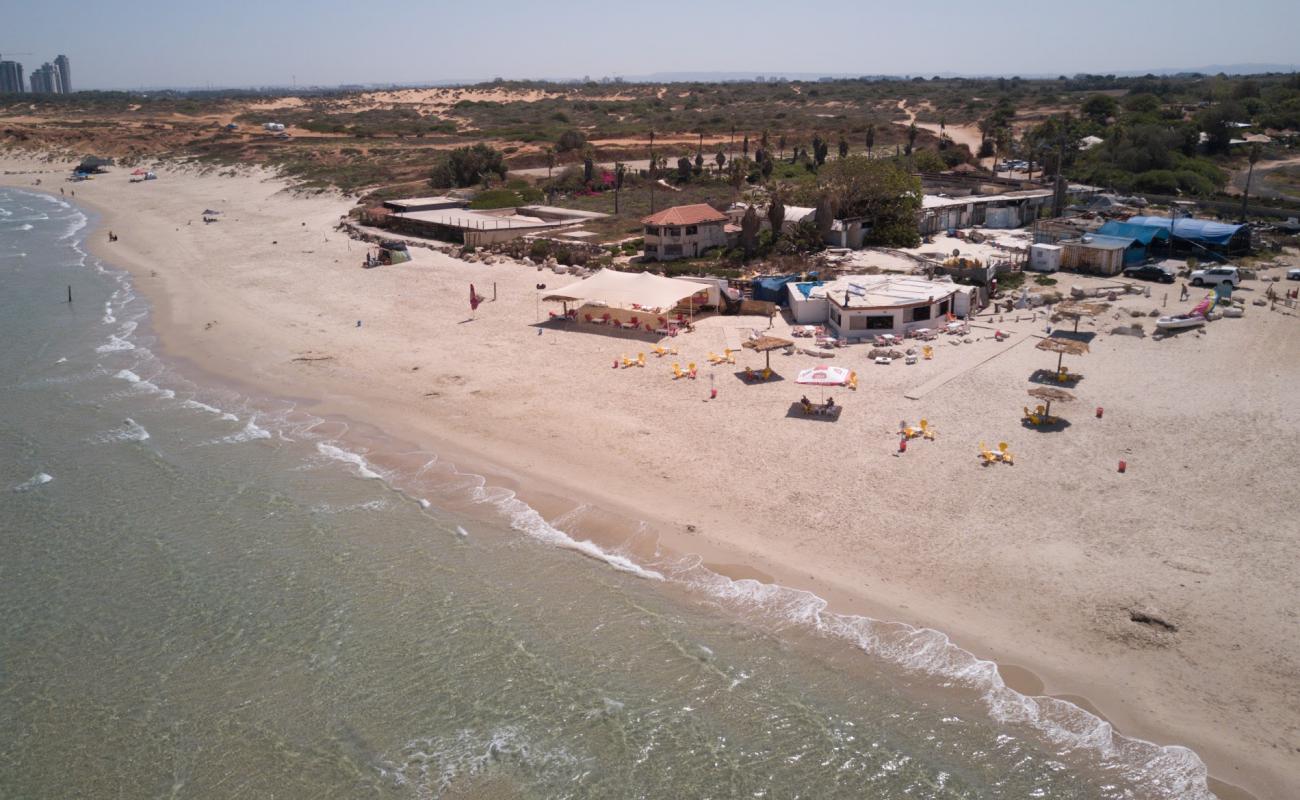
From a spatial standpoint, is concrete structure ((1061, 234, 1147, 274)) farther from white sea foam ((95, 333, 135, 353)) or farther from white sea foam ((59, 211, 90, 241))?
white sea foam ((59, 211, 90, 241))

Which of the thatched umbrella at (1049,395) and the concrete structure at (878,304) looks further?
the concrete structure at (878,304)

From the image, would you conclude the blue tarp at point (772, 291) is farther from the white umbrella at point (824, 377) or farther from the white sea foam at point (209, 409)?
the white sea foam at point (209, 409)

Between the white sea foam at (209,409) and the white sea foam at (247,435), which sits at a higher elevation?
the white sea foam at (209,409)

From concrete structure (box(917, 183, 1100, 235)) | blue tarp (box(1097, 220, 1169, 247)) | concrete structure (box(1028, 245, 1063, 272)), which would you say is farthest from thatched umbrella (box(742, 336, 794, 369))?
concrete structure (box(917, 183, 1100, 235))

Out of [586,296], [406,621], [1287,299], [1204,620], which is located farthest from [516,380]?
[1287,299]

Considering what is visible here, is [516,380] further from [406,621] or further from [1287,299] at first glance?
[1287,299]

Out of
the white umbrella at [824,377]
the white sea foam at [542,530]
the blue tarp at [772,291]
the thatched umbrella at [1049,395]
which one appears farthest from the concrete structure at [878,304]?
the white sea foam at [542,530]

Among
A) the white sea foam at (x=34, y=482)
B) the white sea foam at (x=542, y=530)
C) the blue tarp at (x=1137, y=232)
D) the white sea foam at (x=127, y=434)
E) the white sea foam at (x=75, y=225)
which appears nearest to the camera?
the white sea foam at (x=542, y=530)

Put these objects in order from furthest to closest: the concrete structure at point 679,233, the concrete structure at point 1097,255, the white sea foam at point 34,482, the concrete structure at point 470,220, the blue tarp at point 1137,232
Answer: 1. the concrete structure at point 470,220
2. the concrete structure at point 679,233
3. the blue tarp at point 1137,232
4. the concrete structure at point 1097,255
5. the white sea foam at point 34,482

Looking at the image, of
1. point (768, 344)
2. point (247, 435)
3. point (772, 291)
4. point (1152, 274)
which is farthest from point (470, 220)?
point (1152, 274)
